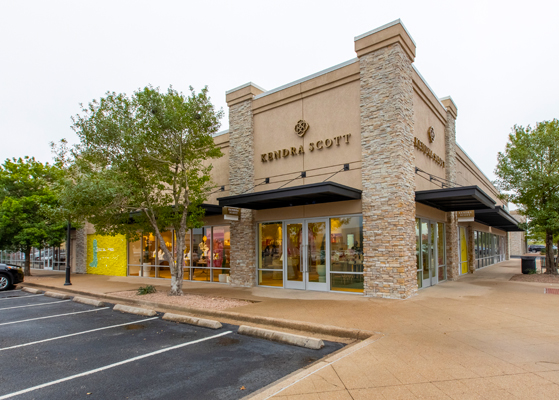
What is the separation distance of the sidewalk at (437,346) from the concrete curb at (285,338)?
2.50 feet

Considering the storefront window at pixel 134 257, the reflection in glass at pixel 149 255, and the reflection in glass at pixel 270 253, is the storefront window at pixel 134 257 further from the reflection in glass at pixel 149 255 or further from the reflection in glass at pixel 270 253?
the reflection in glass at pixel 270 253

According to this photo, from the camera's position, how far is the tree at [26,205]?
18469 millimetres

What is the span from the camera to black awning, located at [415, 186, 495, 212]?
10.6 m

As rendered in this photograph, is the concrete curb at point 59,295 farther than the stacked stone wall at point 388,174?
Yes

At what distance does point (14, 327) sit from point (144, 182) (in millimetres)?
5162

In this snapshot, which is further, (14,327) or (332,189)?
(332,189)

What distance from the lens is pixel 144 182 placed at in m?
11.7

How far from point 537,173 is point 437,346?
45.5 ft

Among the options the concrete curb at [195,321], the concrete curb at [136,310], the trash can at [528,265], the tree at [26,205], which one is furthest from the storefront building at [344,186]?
the tree at [26,205]

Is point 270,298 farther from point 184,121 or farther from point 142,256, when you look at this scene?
point 142,256

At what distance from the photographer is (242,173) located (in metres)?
14.7

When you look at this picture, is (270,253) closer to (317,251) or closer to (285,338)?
(317,251)

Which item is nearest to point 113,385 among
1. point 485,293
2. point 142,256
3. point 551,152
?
point 485,293

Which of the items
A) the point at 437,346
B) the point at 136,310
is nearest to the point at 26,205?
the point at 136,310
